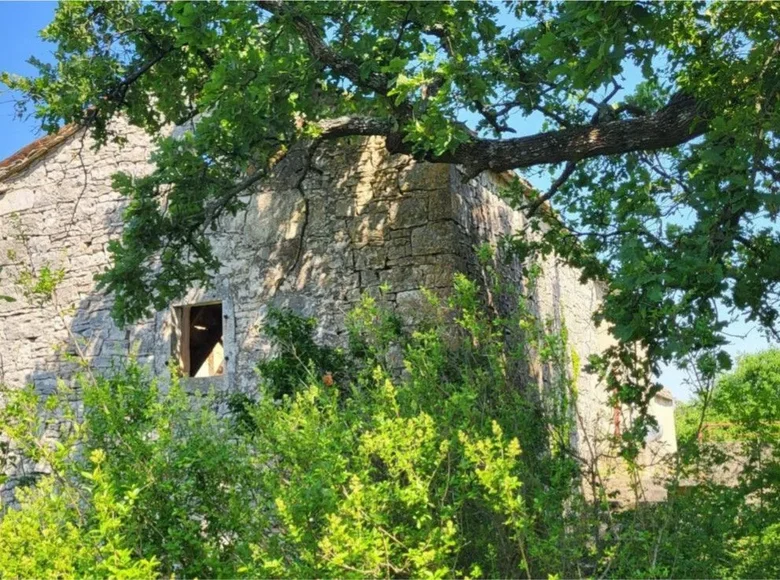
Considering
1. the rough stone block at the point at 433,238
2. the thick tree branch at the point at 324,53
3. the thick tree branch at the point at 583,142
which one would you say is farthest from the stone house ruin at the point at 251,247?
the thick tree branch at the point at 324,53

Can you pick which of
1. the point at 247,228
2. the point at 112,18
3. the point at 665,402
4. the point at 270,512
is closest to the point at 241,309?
the point at 247,228

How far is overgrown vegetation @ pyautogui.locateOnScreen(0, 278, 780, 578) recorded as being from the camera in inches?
158

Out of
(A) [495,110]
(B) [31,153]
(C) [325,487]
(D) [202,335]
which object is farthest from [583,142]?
(B) [31,153]

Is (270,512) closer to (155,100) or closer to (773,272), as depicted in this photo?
(773,272)

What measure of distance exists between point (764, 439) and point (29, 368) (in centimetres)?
663

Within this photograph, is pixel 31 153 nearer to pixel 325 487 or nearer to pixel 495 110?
pixel 495 110

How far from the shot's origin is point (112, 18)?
742cm

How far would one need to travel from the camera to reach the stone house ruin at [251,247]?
755 cm

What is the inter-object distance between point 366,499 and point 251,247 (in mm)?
4419

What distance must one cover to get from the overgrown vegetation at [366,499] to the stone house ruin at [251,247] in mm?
1877

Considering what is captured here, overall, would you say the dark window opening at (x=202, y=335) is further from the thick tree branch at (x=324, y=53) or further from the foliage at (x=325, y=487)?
the foliage at (x=325, y=487)

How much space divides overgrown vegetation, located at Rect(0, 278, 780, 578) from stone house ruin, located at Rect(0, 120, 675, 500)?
1.88m

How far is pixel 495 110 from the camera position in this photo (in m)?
7.50

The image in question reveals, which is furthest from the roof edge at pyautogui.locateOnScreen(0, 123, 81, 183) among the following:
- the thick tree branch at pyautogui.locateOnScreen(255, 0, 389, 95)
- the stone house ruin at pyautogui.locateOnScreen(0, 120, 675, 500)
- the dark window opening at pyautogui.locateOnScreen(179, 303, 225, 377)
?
the thick tree branch at pyautogui.locateOnScreen(255, 0, 389, 95)
